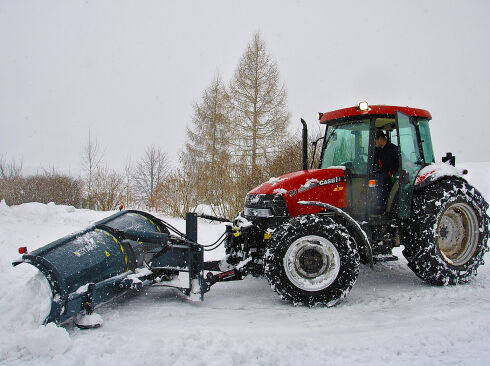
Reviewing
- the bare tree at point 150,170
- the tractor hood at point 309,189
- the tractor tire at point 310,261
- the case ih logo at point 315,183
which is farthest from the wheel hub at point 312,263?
the bare tree at point 150,170

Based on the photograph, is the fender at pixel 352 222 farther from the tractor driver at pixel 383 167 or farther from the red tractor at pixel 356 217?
the tractor driver at pixel 383 167

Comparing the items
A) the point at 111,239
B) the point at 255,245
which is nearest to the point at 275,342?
the point at 255,245

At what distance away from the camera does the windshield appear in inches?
184

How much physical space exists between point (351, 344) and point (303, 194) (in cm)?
178

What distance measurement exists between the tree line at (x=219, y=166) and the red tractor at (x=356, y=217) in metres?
6.72

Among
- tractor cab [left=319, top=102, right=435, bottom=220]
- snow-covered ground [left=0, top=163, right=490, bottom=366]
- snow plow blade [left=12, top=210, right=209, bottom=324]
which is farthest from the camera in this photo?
tractor cab [left=319, top=102, right=435, bottom=220]

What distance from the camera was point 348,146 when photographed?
4840 millimetres

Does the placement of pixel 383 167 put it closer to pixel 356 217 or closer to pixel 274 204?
pixel 356 217

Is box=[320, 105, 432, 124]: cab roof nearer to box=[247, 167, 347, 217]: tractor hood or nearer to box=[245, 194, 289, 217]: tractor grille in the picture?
box=[247, 167, 347, 217]: tractor hood

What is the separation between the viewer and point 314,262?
4.09m

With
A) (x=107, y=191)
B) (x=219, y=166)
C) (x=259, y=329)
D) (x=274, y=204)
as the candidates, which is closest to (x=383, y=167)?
(x=274, y=204)

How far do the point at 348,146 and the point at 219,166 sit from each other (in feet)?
24.0

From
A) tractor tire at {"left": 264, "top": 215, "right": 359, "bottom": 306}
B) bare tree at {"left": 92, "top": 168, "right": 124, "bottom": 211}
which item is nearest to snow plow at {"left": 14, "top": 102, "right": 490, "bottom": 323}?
tractor tire at {"left": 264, "top": 215, "right": 359, "bottom": 306}

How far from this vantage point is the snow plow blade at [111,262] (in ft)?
10.8
